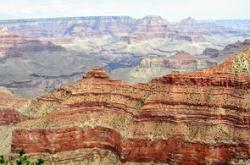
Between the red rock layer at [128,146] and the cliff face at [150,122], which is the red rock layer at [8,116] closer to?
the cliff face at [150,122]

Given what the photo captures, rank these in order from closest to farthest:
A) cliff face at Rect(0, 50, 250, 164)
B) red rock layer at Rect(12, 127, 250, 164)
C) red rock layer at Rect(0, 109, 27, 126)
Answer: red rock layer at Rect(12, 127, 250, 164) < cliff face at Rect(0, 50, 250, 164) < red rock layer at Rect(0, 109, 27, 126)

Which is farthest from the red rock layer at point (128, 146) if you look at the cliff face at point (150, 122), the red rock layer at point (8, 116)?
the red rock layer at point (8, 116)

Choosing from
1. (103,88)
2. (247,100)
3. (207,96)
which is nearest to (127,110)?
(103,88)

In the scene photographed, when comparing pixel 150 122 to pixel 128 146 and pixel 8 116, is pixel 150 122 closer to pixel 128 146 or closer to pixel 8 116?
pixel 128 146

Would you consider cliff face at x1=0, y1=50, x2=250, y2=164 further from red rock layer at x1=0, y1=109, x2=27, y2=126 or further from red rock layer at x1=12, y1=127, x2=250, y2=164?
red rock layer at x1=0, y1=109, x2=27, y2=126

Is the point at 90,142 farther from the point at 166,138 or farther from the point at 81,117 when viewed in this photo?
the point at 166,138

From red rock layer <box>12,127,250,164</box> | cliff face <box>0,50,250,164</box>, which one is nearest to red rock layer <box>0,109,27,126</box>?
cliff face <box>0,50,250,164</box>

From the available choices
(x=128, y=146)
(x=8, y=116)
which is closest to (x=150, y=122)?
(x=128, y=146)

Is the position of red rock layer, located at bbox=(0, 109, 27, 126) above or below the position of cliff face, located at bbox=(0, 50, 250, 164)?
below
